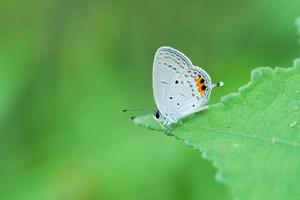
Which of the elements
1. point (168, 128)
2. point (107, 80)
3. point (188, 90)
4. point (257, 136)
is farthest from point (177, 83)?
point (107, 80)

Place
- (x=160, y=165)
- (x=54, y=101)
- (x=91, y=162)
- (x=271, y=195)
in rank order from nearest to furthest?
1. (x=271, y=195)
2. (x=160, y=165)
3. (x=91, y=162)
4. (x=54, y=101)

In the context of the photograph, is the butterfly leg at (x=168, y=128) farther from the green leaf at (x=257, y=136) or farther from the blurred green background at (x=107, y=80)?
the blurred green background at (x=107, y=80)

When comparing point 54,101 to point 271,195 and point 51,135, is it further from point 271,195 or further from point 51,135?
point 271,195

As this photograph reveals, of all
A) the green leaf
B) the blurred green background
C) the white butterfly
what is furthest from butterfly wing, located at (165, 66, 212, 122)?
the green leaf

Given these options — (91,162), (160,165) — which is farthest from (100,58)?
(160,165)

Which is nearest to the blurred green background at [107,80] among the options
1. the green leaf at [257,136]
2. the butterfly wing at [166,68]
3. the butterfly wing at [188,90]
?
the butterfly wing at [188,90]

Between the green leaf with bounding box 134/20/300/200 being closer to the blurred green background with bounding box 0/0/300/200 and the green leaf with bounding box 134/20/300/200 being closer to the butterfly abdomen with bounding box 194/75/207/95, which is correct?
the butterfly abdomen with bounding box 194/75/207/95

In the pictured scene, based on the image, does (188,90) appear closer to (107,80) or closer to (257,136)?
(257,136)
